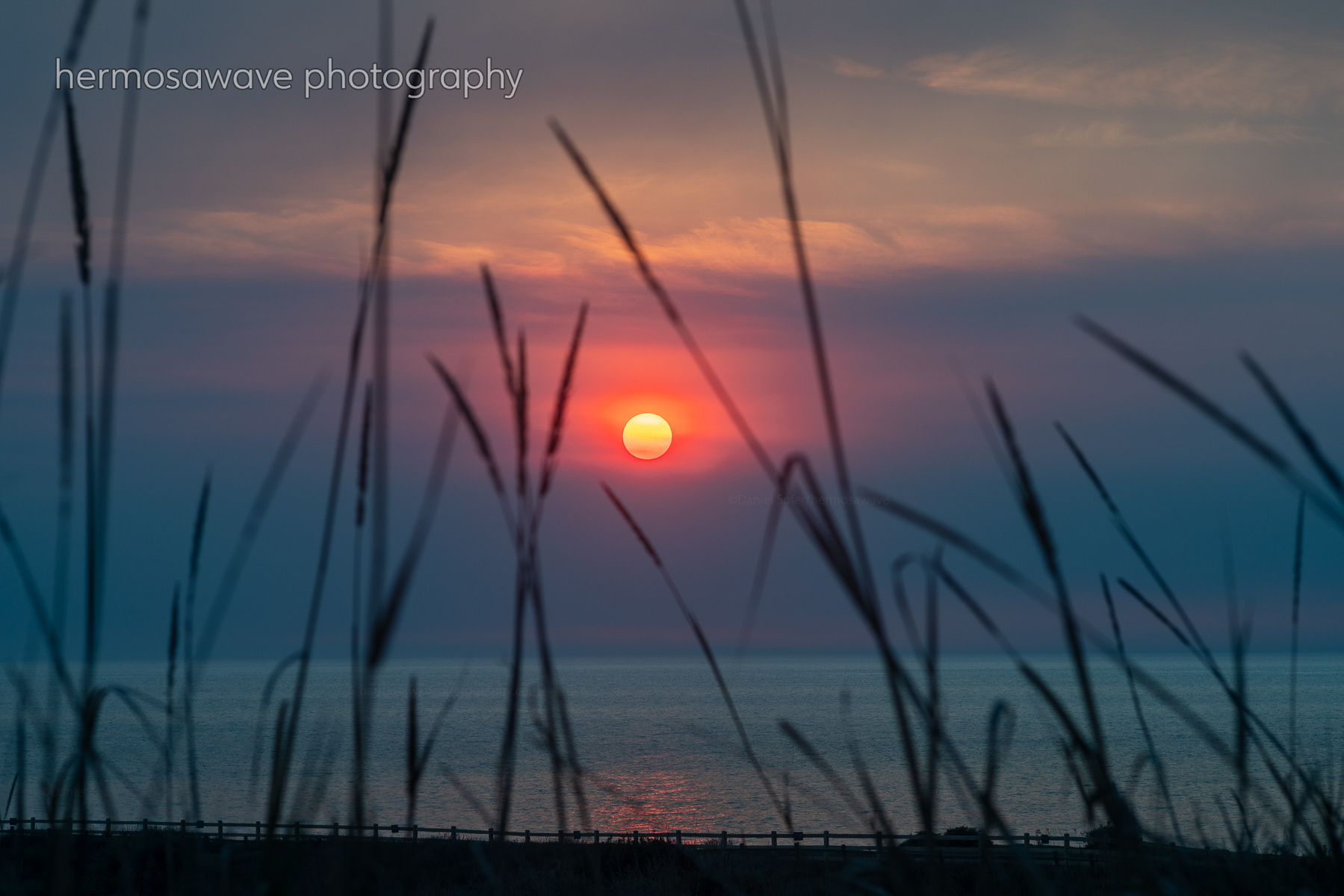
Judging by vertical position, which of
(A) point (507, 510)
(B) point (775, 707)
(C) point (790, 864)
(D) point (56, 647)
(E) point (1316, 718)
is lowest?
(B) point (775, 707)

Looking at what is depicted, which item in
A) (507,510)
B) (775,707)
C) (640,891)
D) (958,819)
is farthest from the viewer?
(775,707)

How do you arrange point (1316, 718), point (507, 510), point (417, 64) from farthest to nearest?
point (1316, 718) < point (507, 510) < point (417, 64)

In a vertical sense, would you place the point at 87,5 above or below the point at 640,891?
above

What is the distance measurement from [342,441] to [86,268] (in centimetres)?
41

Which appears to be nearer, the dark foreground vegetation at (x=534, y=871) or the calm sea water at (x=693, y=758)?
the dark foreground vegetation at (x=534, y=871)

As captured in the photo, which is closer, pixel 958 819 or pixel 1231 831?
pixel 1231 831

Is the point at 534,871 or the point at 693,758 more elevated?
the point at 534,871

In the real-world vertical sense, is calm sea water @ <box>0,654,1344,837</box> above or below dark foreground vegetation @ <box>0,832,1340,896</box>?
below

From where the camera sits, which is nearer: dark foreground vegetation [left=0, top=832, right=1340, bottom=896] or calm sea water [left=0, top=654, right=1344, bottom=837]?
dark foreground vegetation [left=0, top=832, right=1340, bottom=896]

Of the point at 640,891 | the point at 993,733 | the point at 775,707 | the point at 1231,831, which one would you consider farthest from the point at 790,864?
the point at 775,707

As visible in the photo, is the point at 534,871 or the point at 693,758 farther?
the point at 693,758

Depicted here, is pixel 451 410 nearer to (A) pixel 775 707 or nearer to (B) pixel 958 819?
(B) pixel 958 819

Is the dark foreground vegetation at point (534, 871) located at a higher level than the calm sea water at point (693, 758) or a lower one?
higher

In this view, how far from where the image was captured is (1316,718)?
3250 inches
